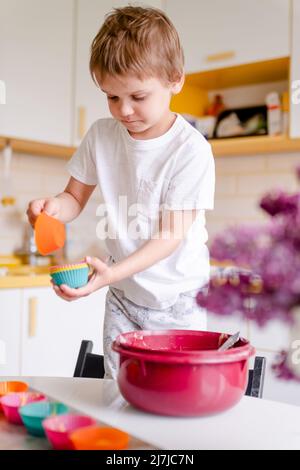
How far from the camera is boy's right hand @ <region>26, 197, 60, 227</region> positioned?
1.19 m

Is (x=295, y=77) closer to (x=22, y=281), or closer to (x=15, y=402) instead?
(x=22, y=281)

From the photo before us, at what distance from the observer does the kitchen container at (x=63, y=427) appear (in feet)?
2.06

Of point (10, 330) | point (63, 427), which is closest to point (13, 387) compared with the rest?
point (63, 427)

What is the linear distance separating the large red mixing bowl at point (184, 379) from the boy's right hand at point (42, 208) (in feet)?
1.63

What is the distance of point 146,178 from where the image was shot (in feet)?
4.18

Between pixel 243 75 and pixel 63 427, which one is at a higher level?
pixel 243 75

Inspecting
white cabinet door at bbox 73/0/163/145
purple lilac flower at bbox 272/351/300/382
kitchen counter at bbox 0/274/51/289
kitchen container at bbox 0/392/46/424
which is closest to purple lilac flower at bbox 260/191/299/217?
purple lilac flower at bbox 272/351/300/382

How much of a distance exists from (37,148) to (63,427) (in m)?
2.01

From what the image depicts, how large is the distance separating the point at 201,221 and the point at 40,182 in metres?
1.45

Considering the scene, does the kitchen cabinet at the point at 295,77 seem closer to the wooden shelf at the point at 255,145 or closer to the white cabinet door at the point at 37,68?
the wooden shelf at the point at 255,145

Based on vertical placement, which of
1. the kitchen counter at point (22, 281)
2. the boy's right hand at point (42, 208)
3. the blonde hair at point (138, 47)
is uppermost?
the blonde hair at point (138, 47)

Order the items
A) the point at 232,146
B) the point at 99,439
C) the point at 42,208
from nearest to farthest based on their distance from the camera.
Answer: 1. the point at 99,439
2. the point at 42,208
3. the point at 232,146

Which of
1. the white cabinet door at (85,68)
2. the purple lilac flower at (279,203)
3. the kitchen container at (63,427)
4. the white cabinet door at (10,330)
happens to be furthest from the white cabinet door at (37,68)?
the purple lilac flower at (279,203)

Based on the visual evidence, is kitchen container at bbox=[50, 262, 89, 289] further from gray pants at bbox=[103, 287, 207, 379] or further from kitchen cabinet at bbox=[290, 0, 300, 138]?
kitchen cabinet at bbox=[290, 0, 300, 138]
